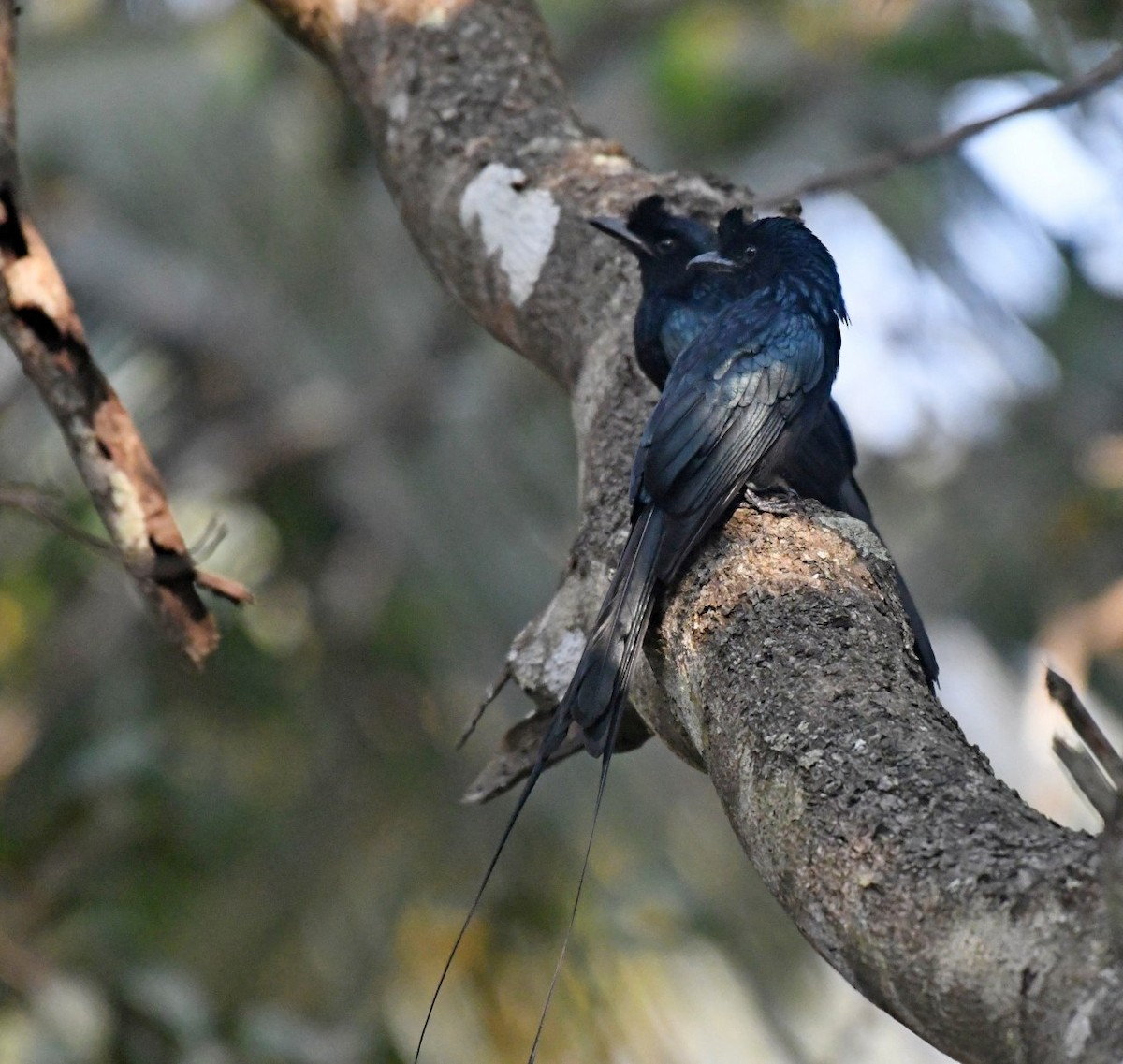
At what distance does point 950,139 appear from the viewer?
3639mm

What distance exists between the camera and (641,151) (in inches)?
452

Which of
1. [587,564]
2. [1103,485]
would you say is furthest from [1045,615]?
[587,564]

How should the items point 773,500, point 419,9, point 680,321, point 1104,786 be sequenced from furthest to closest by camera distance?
1. point 419,9
2. point 680,321
3. point 773,500
4. point 1104,786

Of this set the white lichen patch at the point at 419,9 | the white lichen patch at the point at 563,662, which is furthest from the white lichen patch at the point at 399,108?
the white lichen patch at the point at 563,662

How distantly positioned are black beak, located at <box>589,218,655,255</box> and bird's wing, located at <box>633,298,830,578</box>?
9.9 inches

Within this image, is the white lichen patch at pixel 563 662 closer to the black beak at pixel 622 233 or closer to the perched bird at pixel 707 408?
the perched bird at pixel 707 408

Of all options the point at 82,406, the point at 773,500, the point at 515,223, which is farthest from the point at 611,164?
the point at 82,406

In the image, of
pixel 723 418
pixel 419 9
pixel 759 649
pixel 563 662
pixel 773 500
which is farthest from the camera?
pixel 419 9

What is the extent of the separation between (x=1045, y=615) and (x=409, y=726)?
168 inches

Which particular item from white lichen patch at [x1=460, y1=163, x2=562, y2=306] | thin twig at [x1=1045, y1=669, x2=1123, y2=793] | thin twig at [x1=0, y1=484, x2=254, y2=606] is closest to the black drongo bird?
white lichen patch at [x1=460, y1=163, x2=562, y2=306]

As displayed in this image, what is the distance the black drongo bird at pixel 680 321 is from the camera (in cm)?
336

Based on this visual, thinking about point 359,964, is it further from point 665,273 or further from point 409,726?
point 665,273

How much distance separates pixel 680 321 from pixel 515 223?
0.50m

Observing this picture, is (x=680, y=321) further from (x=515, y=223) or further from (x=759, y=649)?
(x=759, y=649)
